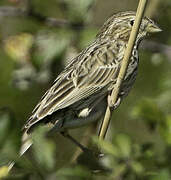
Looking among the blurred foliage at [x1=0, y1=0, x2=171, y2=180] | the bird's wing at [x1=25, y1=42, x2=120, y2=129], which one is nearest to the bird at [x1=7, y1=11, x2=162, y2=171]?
the bird's wing at [x1=25, y1=42, x2=120, y2=129]

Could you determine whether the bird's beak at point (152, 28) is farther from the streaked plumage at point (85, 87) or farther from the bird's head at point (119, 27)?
the bird's head at point (119, 27)

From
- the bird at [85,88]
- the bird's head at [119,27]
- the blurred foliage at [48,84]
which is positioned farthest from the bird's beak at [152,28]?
the bird's head at [119,27]

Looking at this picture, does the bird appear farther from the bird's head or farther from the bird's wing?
the bird's head

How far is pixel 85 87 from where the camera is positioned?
3.60m

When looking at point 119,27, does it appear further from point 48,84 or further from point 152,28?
point 48,84

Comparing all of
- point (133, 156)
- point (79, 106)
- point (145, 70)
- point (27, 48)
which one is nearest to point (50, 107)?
point (79, 106)

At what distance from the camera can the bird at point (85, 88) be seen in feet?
11.2

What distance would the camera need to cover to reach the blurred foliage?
1.96m

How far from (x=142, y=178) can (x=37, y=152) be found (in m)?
0.49

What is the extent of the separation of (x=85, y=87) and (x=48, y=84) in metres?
1.05

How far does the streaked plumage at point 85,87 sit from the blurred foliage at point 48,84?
119mm

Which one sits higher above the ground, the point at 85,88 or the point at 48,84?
the point at 85,88

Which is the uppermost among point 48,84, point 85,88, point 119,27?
point 119,27

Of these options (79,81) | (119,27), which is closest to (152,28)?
(119,27)
